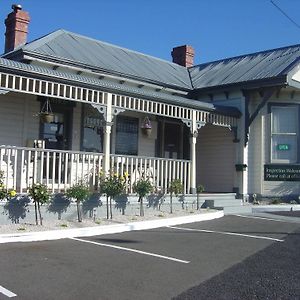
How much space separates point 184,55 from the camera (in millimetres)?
23125

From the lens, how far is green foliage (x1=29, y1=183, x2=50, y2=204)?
33.4 ft

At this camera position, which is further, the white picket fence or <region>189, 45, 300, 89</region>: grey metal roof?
<region>189, 45, 300, 89</region>: grey metal roof

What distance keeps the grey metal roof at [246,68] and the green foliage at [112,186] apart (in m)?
7.54

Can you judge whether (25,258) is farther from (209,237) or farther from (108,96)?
(108,96)

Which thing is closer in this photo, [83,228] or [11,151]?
[83,228]

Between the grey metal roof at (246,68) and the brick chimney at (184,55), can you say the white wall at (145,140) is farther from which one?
the brick chimney at (184,55)

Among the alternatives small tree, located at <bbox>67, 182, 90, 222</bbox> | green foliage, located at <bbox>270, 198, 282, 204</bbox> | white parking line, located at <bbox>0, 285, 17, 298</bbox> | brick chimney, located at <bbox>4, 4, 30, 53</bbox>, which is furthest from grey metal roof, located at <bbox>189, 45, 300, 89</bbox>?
white parking line, located at <bbox>0, 285, 17, 298</bbox>

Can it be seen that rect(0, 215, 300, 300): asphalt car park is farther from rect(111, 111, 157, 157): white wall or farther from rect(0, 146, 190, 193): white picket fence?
rect(111, 111, 157, 157): white wall

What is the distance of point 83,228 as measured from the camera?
10.3 metres

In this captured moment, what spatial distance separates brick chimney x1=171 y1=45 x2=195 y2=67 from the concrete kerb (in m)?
11.1

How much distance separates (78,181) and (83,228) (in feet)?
6.26

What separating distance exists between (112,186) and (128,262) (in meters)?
4.38

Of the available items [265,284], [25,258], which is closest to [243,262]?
[265,284]

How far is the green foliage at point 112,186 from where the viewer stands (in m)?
11.7
